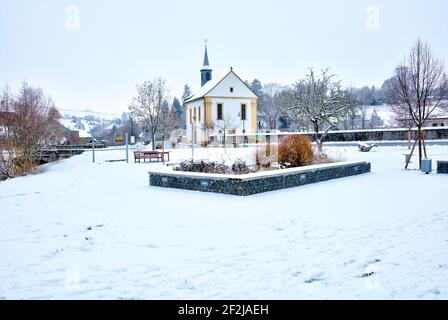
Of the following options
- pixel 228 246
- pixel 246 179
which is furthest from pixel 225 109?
pixel 228 246

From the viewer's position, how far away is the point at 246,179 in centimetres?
952

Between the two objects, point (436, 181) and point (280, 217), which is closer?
point (280, 217)

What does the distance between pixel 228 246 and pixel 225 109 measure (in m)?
37.9

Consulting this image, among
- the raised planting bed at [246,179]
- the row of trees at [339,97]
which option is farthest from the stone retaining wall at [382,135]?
the raised planting bed at [246,179]

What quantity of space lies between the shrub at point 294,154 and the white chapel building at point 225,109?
27486 millimetres

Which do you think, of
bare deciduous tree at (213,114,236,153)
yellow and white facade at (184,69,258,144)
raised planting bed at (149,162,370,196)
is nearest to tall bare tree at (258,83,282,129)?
yellow and white facade at (184,69,258,144)

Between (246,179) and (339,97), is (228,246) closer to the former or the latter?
(246,179)
